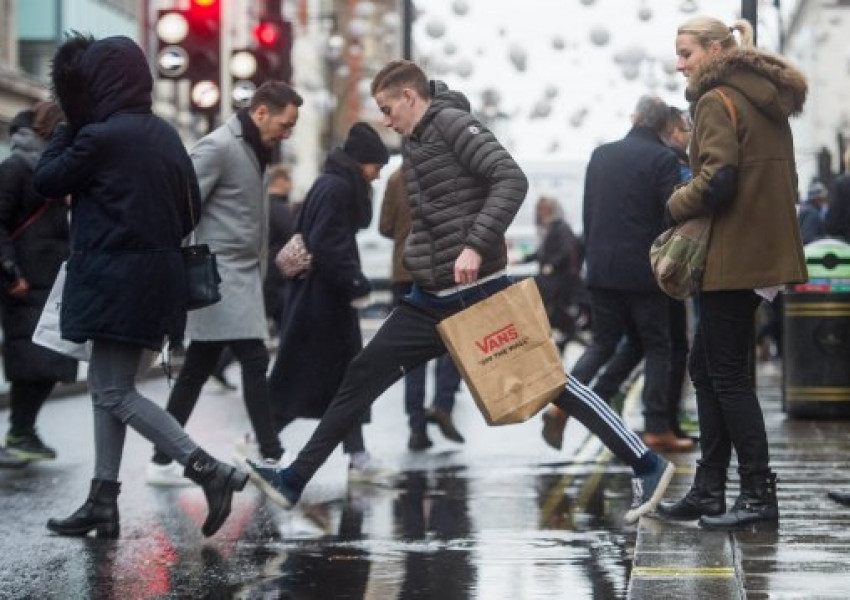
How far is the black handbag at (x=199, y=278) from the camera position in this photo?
8.60 meters

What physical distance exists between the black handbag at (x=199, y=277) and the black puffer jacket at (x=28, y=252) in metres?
2.83

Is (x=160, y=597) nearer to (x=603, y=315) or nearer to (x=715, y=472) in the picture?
(x=715, y=472)

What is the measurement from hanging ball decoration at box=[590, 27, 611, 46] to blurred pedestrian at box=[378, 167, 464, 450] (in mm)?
16727

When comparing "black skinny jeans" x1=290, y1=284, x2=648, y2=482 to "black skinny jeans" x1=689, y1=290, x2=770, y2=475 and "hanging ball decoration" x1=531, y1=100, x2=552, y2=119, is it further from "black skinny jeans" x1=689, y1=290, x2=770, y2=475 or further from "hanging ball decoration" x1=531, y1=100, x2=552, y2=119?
"hanging ball decoration" x1=531, y1=100, x2=552, y2=119

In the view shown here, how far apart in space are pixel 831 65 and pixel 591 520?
91.8m

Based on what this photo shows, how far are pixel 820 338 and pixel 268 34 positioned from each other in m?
6.68

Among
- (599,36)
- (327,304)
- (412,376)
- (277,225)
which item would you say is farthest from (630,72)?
(327,304)

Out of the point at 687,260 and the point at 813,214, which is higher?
the point at 687,260

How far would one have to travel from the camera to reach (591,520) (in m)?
8.78

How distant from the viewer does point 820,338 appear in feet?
45.2

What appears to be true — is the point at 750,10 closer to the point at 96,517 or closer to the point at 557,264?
the point at 96,517

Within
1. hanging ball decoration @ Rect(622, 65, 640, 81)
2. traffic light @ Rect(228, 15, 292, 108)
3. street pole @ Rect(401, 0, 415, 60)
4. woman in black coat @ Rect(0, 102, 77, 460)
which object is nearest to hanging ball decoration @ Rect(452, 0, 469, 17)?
hanging ball decoration @ Rect(622, 65, 640, 81)

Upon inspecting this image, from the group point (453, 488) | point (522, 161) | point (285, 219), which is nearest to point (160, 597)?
point (453, 488)

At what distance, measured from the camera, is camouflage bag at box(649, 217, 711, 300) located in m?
7.89
